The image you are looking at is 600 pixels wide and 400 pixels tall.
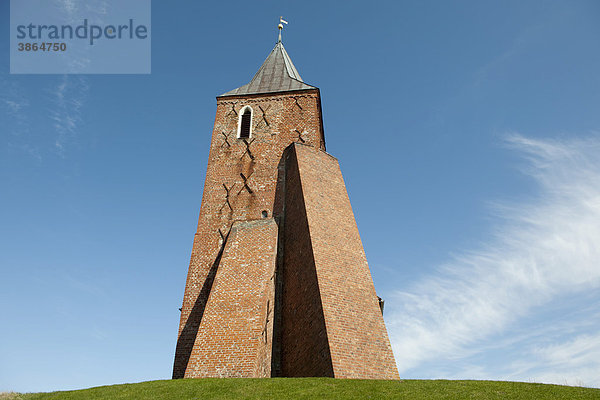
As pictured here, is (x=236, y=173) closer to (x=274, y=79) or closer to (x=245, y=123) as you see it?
(x=245, y=123)

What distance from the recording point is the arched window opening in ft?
58.7

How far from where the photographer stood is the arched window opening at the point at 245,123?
705 inches

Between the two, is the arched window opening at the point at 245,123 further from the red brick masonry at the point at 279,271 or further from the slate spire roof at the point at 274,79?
the slate spire roof at the point at 274,79

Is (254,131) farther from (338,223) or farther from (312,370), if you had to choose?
(312,370)

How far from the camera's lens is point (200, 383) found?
897cm

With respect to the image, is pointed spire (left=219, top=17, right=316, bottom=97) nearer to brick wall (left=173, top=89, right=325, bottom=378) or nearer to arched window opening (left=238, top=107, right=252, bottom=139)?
brick wall (left=173, top=89, right=325, bottom=378)

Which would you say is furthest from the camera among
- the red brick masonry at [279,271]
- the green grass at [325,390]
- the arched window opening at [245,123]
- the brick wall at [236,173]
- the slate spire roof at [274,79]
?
the slate spire roof at [274,79]

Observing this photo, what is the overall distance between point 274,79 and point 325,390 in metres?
15.6

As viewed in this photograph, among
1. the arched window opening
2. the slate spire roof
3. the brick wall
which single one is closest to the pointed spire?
the slate spire roof

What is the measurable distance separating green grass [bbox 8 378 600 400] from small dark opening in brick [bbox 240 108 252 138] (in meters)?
10.9

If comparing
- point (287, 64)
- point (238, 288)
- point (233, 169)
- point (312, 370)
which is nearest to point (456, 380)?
point (312, 370)

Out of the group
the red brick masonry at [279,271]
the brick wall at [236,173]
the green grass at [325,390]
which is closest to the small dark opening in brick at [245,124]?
the brick wall at [236,173]

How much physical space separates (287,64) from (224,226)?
11344 millimetres

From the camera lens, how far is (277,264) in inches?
516
